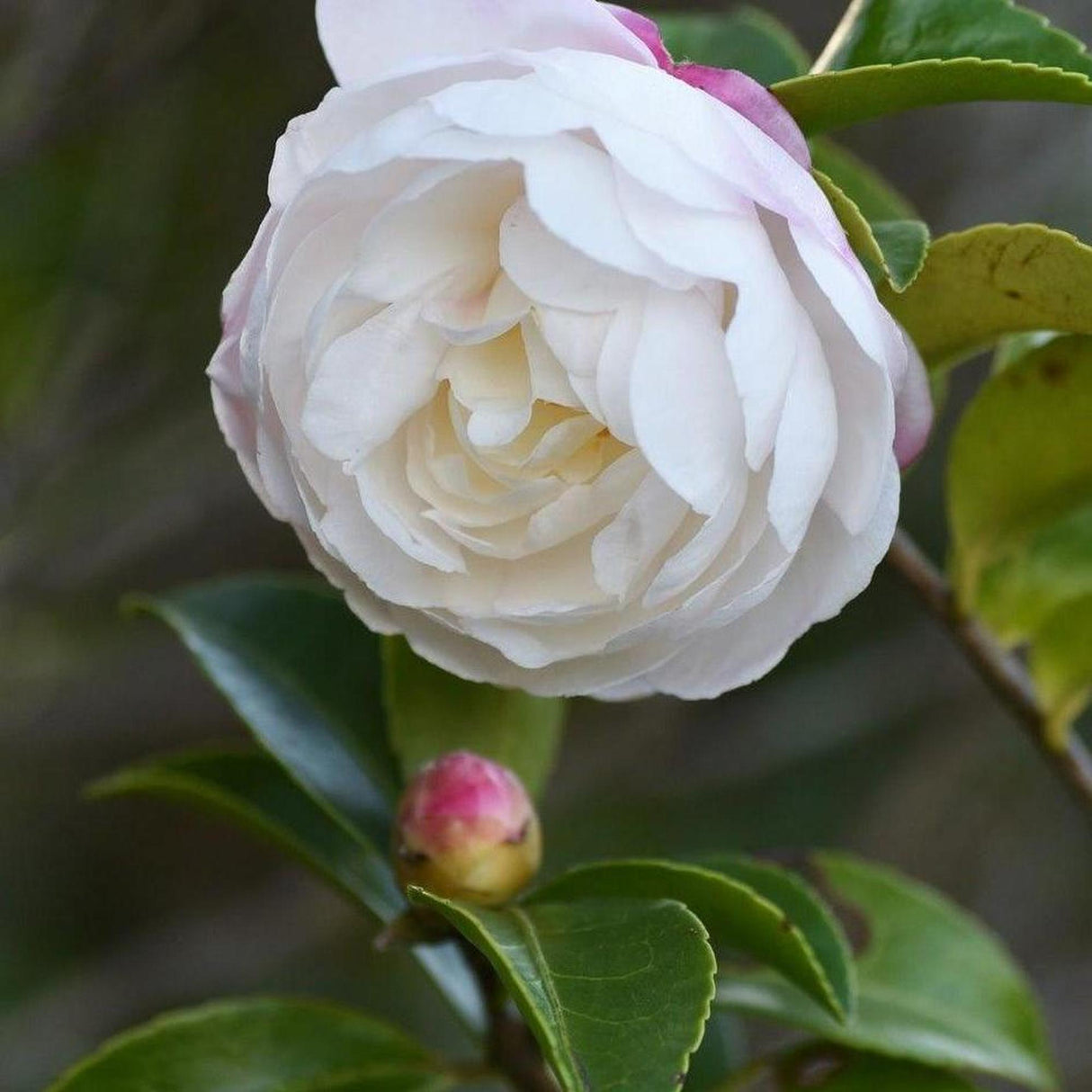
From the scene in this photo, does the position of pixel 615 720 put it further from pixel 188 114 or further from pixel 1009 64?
pixel 1009 64

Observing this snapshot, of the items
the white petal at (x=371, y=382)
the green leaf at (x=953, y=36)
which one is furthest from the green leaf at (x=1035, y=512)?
the white petal at (x=371, y=382)

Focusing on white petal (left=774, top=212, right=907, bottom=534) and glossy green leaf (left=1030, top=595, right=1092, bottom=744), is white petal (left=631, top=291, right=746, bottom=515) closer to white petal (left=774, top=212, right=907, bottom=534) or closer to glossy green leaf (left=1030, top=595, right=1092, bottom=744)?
white petal (left=774, top=212, right=907, bottom=534)

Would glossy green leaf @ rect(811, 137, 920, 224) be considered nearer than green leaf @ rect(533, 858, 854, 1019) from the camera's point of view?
No

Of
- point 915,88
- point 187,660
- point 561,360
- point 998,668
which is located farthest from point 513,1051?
point 187,660

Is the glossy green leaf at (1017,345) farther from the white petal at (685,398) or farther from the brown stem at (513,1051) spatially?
the brown stem at (513,1051)

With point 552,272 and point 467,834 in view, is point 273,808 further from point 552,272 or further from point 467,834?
point 552,272

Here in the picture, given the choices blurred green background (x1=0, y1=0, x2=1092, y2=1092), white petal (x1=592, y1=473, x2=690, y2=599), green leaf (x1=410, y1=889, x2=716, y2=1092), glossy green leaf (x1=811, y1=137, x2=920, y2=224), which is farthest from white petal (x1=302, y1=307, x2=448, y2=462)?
blurred green background (x1=0, y1=0, x2=1092, y2=1092)
